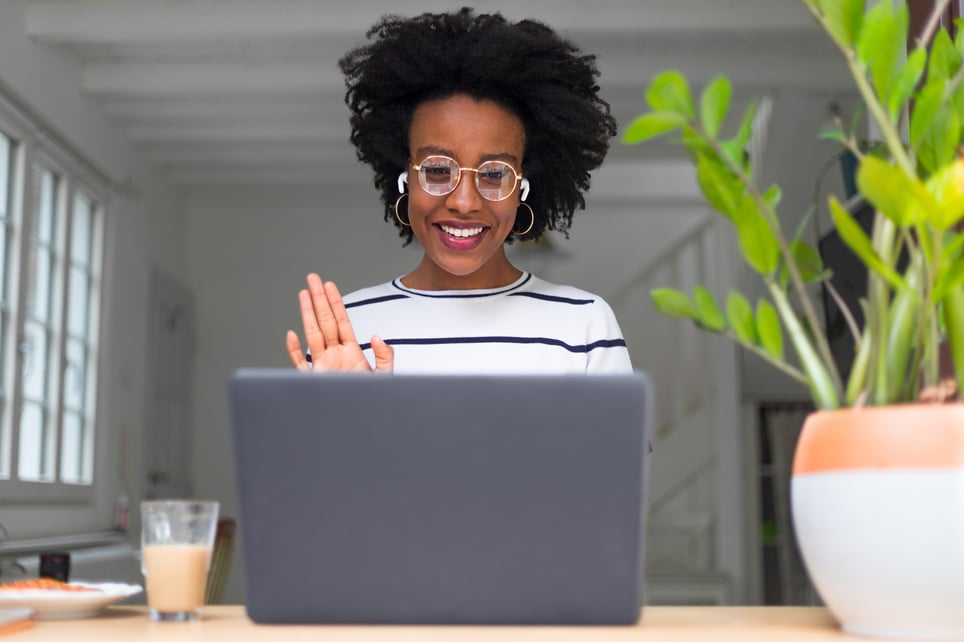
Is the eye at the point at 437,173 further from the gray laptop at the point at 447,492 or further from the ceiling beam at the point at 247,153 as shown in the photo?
the ceiling beam at the point at 247,153

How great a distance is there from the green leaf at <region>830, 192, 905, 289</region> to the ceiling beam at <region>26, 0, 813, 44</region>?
398 cm

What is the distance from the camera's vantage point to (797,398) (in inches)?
301

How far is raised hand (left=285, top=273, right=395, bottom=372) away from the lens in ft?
4.61

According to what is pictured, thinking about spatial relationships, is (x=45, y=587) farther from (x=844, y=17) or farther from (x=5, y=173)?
(x=5, y=173)

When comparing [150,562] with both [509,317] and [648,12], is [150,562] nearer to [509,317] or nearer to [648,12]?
[509,317]

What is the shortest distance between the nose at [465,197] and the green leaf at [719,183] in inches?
29.3

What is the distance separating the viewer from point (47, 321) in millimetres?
5355

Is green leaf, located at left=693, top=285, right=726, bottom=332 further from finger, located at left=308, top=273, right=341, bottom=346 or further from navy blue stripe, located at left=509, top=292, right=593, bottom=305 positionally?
navy blue stripe, located at left=509, top=292, right=593, bottom=305

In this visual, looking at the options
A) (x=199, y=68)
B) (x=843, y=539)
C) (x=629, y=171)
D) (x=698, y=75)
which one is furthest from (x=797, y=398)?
(x=843, y=539)

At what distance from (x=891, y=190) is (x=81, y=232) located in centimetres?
565

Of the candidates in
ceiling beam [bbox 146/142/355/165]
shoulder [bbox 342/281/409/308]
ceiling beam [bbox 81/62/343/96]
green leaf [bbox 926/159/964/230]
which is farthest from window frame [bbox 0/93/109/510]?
green leaf [bbox 926/159/964/230]

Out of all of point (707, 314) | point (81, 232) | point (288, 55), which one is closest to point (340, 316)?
point (707, 314)

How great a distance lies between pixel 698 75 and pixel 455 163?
4.00 m

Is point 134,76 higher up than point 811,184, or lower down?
higher up
